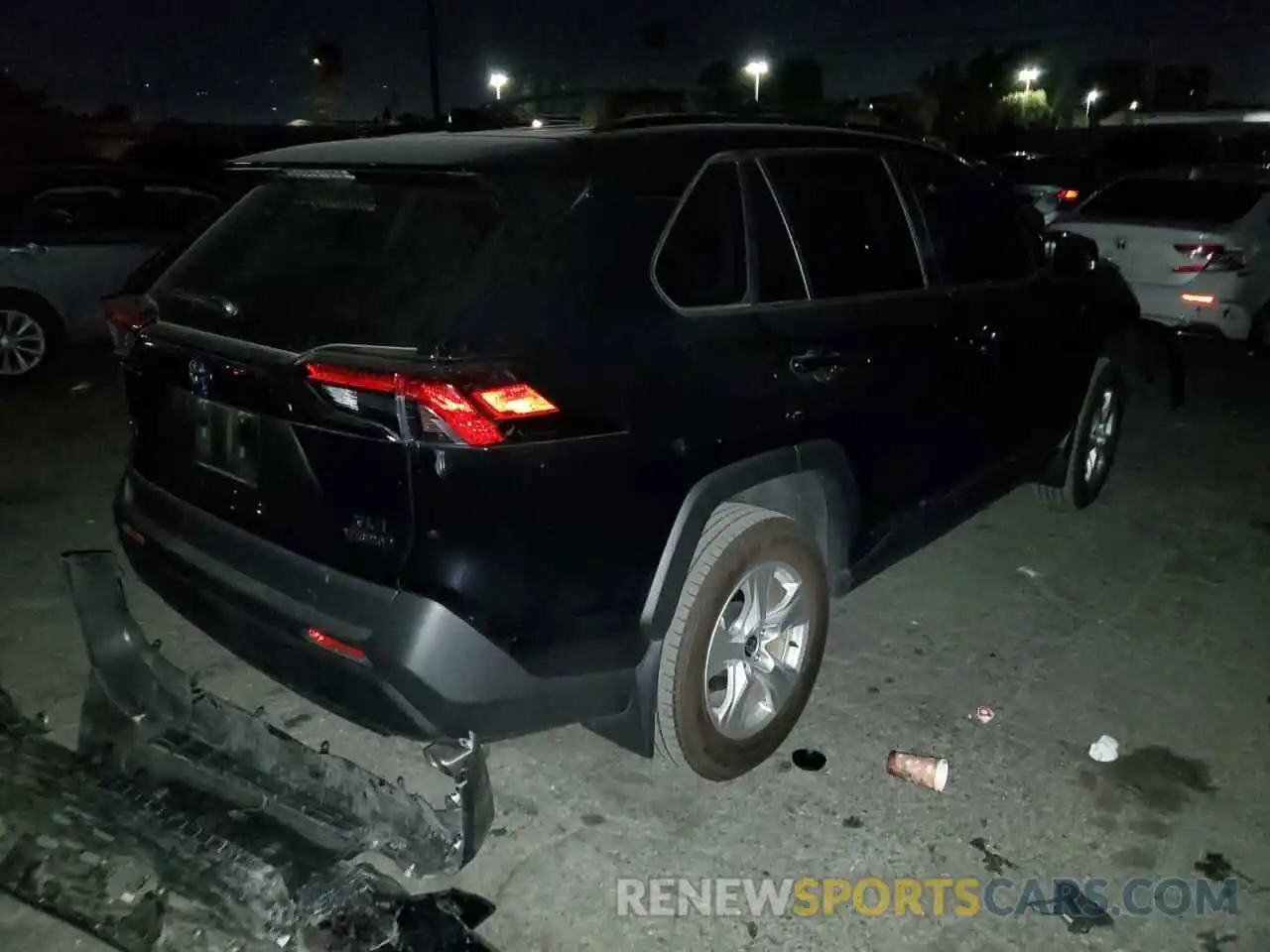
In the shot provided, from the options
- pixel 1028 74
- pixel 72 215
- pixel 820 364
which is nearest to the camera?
pixel 820 364

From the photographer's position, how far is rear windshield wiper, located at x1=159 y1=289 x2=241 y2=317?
285 centimetres

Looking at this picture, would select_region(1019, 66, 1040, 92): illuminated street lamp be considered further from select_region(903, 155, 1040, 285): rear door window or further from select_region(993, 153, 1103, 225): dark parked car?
select_region(903, 155, 1040, 285): rear door window

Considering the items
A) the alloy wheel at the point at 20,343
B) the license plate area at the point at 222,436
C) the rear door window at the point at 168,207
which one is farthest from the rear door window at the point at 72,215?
the license plate area at the point at 222,436

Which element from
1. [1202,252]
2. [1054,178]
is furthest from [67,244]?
[1054,178]

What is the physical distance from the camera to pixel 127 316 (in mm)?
3127

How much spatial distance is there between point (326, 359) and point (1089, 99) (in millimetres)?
80678

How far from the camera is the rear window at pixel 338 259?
8.44 ft

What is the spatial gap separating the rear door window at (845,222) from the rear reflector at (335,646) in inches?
66.8

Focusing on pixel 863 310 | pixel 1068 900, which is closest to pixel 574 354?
pixel 863 310

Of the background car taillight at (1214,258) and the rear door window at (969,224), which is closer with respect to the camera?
the rear door window at (969,224)

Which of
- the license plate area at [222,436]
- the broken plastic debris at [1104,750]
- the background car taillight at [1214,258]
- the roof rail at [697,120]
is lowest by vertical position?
the broken plastic debris at [1104,750]

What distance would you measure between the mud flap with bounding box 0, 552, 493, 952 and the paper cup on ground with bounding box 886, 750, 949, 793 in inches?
52.7

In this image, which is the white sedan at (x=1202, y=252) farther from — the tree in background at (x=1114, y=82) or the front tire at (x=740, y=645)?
the tree in background at (x=1114, y=82)

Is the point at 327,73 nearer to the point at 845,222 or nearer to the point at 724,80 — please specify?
the point at 724,80
